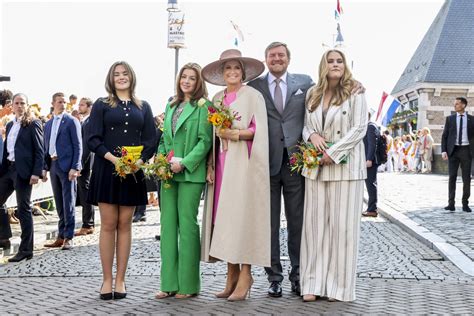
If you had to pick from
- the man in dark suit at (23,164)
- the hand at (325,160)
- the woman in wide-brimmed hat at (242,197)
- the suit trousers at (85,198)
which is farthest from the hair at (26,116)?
the hand at (325,160)

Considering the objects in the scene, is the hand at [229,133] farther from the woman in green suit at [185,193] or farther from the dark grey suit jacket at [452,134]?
the dark grey suit jacket at [452,134]

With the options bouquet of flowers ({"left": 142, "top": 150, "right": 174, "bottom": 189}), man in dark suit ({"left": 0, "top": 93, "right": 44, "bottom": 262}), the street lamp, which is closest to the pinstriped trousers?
bouquet of flowers ({"left": 142, "top": 150, "right": 174, "bottom": 189})

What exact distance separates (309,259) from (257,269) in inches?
63.2

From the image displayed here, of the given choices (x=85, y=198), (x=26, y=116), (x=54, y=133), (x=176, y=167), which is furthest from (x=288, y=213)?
(x=85, y=198)

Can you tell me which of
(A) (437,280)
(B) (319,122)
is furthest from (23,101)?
(A) (437,280)

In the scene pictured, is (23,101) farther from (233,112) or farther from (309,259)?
(309,259)

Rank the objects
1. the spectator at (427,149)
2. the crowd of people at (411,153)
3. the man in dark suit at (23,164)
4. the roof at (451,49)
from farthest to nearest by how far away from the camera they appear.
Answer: the roof at (451,49) → the crowd of people at (411,153) → the spectator at (427,149) → the man in dark suit at (23,164)

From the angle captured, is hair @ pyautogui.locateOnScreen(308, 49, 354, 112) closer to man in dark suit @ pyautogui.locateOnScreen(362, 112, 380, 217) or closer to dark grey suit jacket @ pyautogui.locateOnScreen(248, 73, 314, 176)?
dark grey suit jacket @ pyautogui.locateOnScreen(248, 73, 314, 176)

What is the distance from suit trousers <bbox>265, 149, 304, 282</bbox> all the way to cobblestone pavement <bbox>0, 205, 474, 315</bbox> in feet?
0.90

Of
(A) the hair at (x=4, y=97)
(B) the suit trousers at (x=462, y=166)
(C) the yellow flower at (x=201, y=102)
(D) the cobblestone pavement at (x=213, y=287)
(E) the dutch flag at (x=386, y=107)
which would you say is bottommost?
(D) the cobblestone pavement at (x=213, y=287)

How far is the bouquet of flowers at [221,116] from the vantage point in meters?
6.10

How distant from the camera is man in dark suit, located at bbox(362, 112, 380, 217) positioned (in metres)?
13.2

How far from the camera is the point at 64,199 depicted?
9750 millimetres

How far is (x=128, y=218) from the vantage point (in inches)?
257
